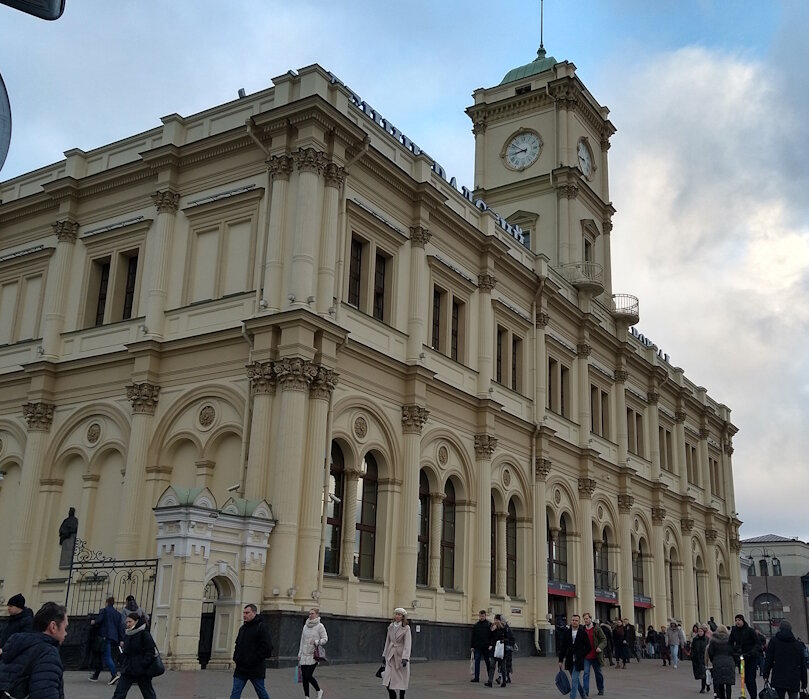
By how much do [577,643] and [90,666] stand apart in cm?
992

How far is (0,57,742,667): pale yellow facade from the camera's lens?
917 inches

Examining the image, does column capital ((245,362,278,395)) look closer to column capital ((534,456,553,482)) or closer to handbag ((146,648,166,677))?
handbag ((146,648,166,677))

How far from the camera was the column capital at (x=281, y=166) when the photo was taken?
Result: 25.5 metres

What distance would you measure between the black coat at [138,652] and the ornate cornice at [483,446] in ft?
67.5

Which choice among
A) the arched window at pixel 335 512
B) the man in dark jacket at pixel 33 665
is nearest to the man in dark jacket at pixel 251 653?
the man in dark jacket at pixel 33 665

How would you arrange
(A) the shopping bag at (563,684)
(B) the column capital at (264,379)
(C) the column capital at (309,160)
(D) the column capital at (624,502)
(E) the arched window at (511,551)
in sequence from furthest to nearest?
1. (D) the column capital at (624,502)
2. (E) the arched window at (511,551)
3. (C) the column capital at (309,160)
4. (B) the column capital at (264,379)
5. (A) the shopping bag at (563,684)

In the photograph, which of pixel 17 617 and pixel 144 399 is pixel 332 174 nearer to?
pixel 144 399

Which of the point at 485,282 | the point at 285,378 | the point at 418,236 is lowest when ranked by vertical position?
the point at 285,378

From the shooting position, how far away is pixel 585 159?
46.2m

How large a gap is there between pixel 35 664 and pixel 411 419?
21427mm

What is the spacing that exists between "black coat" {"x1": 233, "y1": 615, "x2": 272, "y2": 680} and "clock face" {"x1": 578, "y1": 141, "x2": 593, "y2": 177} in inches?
1443

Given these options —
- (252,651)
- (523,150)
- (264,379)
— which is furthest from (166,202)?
(523,150)

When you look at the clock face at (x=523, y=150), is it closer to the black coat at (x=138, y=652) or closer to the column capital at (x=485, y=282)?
the column capital at (x=485, y=282)

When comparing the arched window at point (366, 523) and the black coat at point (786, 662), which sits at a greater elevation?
the arched window at point (366, 523)
